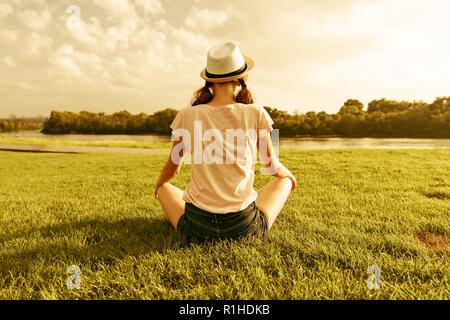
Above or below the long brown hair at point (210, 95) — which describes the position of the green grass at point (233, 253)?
below

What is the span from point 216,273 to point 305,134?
237ft

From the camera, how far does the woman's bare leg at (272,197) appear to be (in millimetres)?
2922

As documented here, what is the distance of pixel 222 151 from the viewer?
2.56 meters

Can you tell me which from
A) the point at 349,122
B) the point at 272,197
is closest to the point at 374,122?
the point at 349,122

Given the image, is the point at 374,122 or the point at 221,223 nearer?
the point at 221,223

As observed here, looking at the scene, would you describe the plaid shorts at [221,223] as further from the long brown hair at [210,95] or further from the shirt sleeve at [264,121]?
the long brown hair at [210,95]

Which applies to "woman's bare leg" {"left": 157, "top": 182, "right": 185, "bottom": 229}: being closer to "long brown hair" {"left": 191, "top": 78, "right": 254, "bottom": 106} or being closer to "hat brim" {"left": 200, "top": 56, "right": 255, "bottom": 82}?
"long brown hair" {"left": 191, "top": 78, "right": 254, "bottom": 106}

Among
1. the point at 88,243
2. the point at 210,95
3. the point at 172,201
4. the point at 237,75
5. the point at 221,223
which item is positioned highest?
the point at 237,75

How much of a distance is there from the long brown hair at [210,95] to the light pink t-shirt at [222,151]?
0.49ft

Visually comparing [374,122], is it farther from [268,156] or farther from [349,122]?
[268,156]

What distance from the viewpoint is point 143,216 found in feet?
13.1

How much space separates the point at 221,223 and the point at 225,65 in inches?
50.7

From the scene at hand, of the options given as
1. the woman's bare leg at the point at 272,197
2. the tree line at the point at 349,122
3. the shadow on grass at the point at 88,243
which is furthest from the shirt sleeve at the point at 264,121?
the tree line at the point at 349,122
